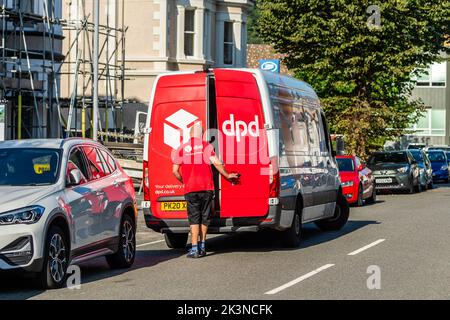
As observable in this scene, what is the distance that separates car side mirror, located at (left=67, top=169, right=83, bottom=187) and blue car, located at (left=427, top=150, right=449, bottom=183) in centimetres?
4401

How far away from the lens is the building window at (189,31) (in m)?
50.4

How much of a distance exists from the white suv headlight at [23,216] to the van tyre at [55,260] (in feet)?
0.94

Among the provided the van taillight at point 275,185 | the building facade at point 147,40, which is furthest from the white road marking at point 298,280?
the building facade at point 147,40

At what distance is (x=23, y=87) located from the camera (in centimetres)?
3391

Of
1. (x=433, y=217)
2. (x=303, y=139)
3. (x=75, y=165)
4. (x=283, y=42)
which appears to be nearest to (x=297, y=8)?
(x=283, y=42)

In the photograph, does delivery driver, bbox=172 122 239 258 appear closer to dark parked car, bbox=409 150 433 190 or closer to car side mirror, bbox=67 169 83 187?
car side mirror, bbox=67 169 83 187

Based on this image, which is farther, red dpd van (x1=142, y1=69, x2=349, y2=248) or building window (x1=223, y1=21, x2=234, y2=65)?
building window (x1=223, y1=21, x2=234, y2=65)

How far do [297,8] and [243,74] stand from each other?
28.9 metres

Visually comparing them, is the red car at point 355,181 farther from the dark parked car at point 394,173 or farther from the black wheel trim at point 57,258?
the black wheel trim at point 57,258

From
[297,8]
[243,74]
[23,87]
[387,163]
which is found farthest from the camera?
[297,8]

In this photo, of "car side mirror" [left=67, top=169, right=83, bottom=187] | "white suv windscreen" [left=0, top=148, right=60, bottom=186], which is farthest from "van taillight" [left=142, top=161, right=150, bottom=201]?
"car side mirror" [left=67, top=169, right=83, bottom=187]

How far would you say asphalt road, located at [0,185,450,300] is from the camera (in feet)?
40.5

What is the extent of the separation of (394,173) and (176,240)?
2258cm
